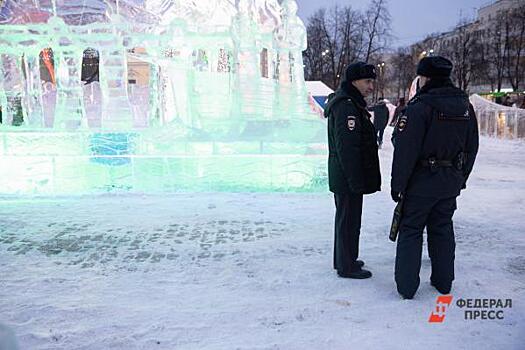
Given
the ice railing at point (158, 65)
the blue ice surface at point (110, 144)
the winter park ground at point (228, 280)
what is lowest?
the winter park ground at point (228, 280)

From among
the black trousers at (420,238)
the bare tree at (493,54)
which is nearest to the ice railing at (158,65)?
the black trousers at (420,238)

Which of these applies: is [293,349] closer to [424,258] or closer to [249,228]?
[424,258]

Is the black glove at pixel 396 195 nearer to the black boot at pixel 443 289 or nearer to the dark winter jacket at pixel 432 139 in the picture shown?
the dark winter jacket at pixel 432 139

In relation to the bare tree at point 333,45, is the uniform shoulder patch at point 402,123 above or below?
below

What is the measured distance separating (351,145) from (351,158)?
10 cm

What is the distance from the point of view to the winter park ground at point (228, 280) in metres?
3.29

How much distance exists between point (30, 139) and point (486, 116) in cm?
1820

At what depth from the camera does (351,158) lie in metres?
4.02

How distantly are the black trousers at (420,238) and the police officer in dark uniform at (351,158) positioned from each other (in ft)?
1.57

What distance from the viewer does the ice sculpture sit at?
816cm

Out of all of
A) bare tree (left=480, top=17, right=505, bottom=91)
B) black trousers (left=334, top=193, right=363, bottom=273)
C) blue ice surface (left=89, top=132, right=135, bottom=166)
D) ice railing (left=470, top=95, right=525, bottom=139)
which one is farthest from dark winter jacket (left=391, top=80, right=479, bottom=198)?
bare tree (left=480, top=17, right=505, bottom=91)

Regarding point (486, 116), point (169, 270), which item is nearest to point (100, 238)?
point (169, 270)

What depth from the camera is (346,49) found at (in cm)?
3741

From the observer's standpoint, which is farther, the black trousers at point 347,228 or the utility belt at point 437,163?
the black trousers at point 347,228
